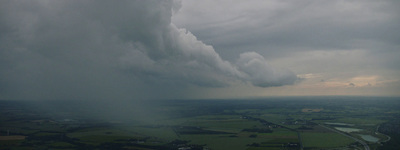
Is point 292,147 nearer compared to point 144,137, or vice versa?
point 292,147

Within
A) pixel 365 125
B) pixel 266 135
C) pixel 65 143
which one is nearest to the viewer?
pixel 65 143

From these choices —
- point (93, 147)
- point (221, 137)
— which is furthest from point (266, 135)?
point (93, 147)

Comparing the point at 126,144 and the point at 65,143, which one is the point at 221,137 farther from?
the point at 65,143

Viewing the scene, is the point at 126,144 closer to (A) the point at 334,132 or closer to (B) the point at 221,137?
(B) the point at 221,137

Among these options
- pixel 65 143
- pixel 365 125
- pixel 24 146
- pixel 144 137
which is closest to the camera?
pixel 24 146

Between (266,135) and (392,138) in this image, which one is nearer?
(392,138)

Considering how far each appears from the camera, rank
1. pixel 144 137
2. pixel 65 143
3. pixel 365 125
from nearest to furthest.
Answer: pixel 65 143 → pixel 144 137 → pixel 365 125

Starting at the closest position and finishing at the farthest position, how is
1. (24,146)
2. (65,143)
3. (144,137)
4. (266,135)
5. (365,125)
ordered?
(24,146), (65,143), (144,137), (266,135), (365,125)

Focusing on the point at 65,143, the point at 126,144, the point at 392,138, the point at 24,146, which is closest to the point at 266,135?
the point at 392,138

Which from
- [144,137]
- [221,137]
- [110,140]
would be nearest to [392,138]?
[221,137]
